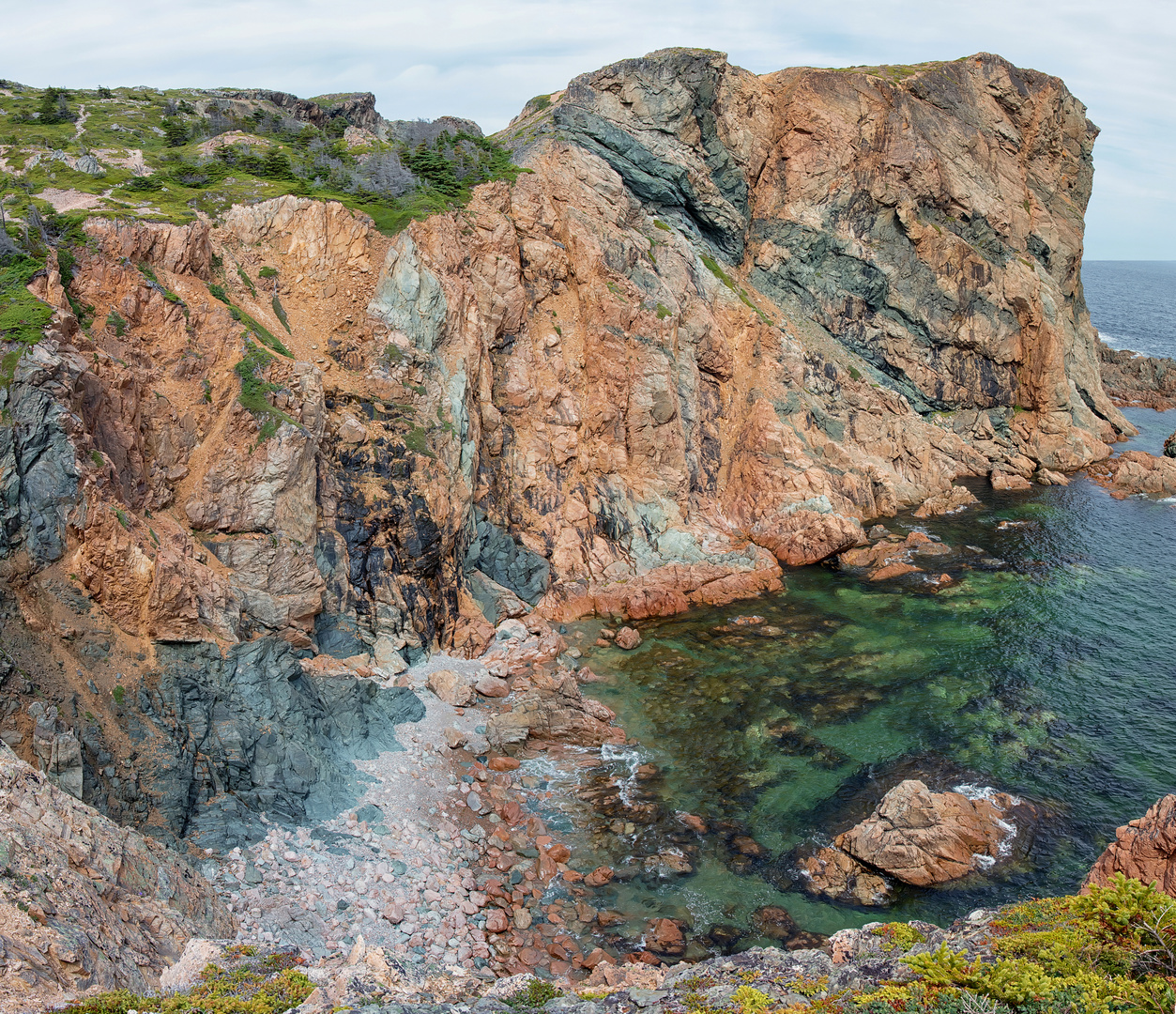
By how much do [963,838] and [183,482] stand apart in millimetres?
30242

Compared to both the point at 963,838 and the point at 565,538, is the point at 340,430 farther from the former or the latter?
the point at 963,838

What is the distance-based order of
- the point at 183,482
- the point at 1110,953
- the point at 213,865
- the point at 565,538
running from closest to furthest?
1. the point at 1110,953
2. the point at 213,865
3. the point at 183,482
4. the point at 565,538

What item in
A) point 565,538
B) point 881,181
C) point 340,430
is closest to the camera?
point 340,430

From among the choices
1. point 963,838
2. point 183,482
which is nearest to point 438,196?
point 183,482

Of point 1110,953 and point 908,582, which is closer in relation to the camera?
point 1110,953

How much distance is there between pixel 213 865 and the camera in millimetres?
20875

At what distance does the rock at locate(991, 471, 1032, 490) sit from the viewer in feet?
199

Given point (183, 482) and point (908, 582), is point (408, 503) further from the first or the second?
point (908, 582)

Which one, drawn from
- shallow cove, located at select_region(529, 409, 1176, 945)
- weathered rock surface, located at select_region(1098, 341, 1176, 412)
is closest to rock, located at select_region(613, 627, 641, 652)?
shallow cove, located at select_region(529, 409, 1176, 945)

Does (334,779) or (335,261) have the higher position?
(335,261)

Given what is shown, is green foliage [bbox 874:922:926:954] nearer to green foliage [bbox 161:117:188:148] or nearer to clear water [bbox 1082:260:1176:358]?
green foliage [bbox 161:117:188:148]

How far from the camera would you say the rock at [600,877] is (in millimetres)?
24234

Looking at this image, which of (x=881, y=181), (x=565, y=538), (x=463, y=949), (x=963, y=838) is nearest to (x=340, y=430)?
(x=565, y=538)

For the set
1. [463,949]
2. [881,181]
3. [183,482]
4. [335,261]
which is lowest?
[463,949]
